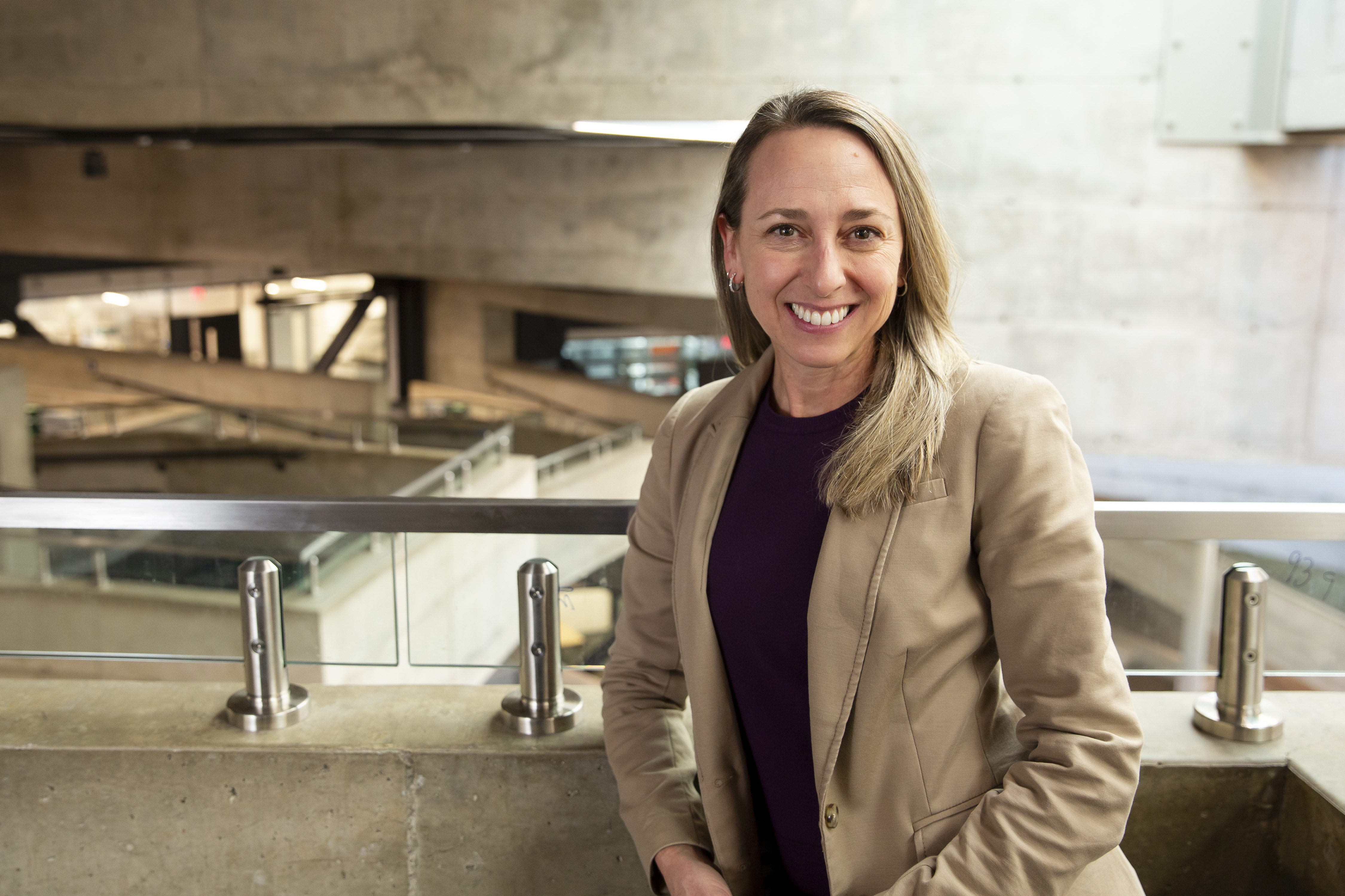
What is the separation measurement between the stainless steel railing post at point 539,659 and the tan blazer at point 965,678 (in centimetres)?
81

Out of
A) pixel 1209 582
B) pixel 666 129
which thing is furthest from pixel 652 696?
pixel 666 129

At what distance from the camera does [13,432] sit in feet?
43.9

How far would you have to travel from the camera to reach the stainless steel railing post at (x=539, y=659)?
2629 millimetres

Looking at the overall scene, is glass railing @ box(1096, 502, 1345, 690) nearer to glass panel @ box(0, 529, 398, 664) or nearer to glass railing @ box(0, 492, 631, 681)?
glass railing @ box(0, 492, 631, 681)

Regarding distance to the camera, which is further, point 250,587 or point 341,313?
point 341,313

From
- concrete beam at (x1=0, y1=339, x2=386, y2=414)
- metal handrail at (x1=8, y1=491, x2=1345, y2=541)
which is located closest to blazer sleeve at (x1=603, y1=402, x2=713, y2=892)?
metal handrail at (x1=8, y1=491, x2=1345, y2=541)

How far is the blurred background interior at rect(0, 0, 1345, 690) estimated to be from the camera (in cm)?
300

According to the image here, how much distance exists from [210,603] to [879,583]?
224 centimetres

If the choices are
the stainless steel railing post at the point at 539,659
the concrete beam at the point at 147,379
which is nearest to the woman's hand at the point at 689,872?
the stainless steel railing post at the point at 539,659

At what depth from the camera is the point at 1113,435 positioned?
9.34 metres

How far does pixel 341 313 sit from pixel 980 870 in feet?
125

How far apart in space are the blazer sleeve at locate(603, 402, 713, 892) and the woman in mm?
71

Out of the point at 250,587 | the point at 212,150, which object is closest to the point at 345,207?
the point at 212,150

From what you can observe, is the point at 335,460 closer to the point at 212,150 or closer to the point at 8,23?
the point at 212,150
